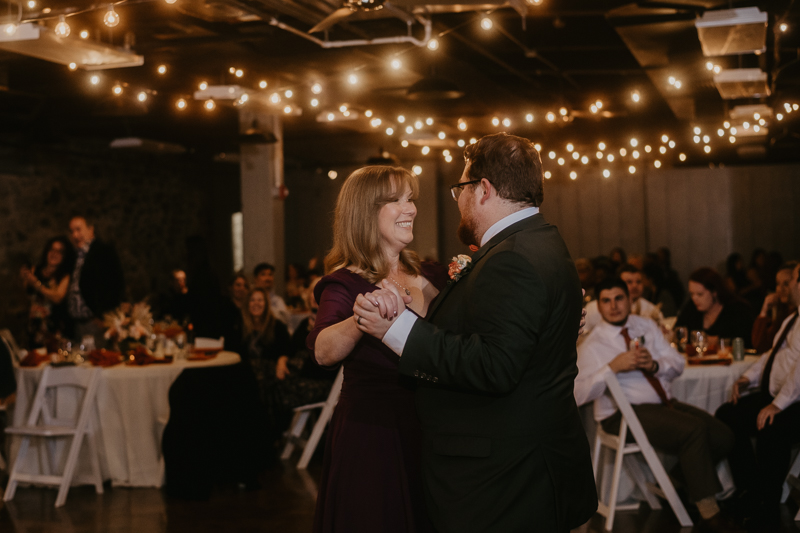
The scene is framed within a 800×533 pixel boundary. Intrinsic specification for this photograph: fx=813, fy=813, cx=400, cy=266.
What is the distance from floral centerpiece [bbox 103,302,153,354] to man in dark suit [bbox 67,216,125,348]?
31.6 inches

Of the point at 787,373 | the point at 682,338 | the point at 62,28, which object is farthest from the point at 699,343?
the point at 62,28

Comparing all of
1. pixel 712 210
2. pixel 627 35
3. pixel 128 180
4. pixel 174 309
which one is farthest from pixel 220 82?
pixel 712 210

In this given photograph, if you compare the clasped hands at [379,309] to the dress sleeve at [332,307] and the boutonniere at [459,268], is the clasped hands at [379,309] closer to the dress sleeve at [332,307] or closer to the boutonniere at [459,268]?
the boutonniere at [459,268]

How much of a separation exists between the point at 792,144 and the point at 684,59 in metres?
6.42

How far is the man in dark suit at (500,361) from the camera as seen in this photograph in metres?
1.79

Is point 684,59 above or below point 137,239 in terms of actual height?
above

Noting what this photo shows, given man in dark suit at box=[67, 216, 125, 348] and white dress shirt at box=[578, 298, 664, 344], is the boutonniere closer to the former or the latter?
white dress shirt at box=[578, 298, 664, 344]

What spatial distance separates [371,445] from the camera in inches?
90.5

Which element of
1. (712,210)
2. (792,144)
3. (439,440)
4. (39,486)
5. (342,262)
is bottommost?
(39,486)

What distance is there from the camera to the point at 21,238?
10398mm

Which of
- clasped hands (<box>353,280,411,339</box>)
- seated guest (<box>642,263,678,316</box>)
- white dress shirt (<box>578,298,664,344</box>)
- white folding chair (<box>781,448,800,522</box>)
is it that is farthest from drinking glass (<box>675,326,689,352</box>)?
seated guest (<box>642,263,678,316</box>)

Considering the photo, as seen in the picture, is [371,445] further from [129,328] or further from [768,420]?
[129,328]

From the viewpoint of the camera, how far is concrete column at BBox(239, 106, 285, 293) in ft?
31.2

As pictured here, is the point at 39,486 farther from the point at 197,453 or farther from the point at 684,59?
the point at 684,59
